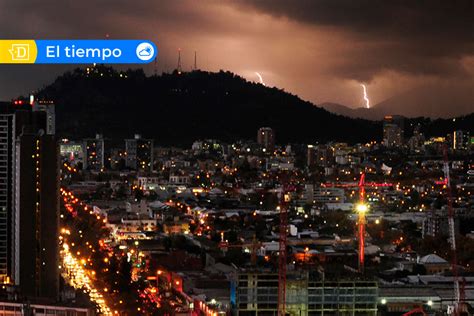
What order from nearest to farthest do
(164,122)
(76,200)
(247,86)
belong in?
(76,200) → (164,122) → (247,86)

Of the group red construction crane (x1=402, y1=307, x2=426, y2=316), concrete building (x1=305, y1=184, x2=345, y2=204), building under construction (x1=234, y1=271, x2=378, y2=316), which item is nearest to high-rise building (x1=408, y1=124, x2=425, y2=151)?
concrete building (x1=305, y1=184, x2=345, y2=204)

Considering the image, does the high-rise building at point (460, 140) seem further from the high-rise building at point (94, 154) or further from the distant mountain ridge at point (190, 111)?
the high-rise building at point (94, 154)

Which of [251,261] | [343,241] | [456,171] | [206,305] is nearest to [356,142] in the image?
[456,171]

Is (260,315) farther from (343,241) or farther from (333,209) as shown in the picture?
(333,209)

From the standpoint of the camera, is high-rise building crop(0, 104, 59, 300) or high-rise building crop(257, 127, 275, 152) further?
high-rise building crop(257, 127, 275, 152)

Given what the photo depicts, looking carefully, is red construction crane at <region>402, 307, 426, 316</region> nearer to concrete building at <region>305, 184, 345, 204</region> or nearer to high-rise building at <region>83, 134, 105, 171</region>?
concrete building at <region>305, 184, 345, 204</region>

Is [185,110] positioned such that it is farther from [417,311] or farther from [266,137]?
[417,311]
